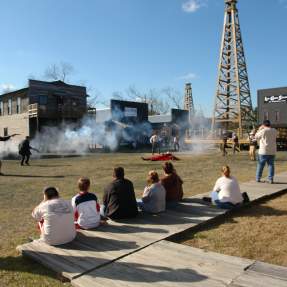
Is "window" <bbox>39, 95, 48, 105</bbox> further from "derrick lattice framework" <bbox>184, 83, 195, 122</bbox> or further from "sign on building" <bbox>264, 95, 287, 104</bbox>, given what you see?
"derrick lattice framework" <bbox>184, 83, 195, 122</bbox>

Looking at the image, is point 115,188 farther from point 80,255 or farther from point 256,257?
point 256,257

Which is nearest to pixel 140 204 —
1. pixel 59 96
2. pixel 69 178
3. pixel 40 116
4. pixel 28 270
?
pixel 28 270

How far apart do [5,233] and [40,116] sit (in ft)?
97.0

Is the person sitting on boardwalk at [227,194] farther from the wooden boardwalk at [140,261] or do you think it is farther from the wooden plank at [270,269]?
the wooden plank at [270,269]

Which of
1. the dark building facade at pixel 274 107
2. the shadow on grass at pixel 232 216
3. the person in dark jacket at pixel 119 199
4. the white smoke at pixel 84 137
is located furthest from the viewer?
the white smoke at pixel 84 137

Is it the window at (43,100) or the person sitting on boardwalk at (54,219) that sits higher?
the window at (43,100)

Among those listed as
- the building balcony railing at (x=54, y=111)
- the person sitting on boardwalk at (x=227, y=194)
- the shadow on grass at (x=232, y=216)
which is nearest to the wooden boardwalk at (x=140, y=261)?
the shadow on grass at (x=232, y=216)

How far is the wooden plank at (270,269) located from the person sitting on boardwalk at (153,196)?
286 cm

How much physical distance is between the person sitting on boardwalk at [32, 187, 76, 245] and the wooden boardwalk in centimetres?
14

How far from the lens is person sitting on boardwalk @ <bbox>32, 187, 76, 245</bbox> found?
17.1 feet

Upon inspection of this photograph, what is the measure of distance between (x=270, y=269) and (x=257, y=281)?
426 millimetres

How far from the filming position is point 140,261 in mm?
4652

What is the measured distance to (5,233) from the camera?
642cm

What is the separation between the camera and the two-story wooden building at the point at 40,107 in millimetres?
35281
